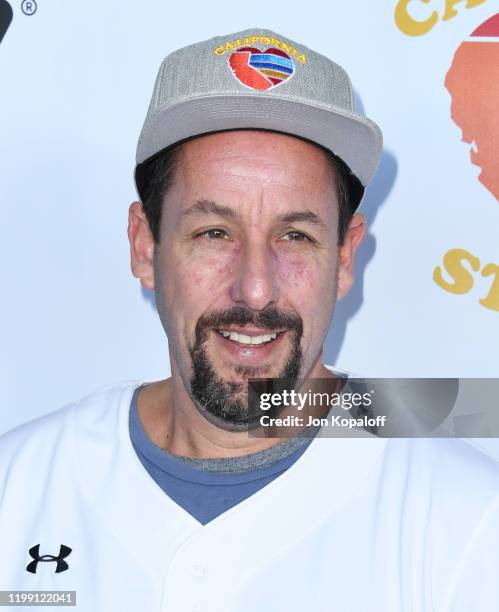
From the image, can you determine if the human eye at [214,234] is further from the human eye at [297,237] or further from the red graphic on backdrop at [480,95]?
the red graphic on backdrop at [480,95]

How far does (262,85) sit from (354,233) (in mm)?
359

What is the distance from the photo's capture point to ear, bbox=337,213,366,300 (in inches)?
66.7

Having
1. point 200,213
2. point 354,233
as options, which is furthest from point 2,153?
point 354,233

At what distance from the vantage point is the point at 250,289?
147 centimetres

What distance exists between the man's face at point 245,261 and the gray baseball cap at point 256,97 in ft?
0.12

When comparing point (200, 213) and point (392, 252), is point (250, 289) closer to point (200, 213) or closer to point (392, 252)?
point (200, 213)

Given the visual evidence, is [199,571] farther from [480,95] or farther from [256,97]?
[480,95]

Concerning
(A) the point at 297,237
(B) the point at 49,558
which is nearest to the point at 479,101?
(A) the point at 297,237

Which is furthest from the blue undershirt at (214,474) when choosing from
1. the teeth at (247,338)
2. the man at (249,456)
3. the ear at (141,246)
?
the ear at (141,246)

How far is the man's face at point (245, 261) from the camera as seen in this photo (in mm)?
1506

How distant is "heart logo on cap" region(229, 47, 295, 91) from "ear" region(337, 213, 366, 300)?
32 cm

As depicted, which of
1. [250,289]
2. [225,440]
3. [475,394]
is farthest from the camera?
[475,394]

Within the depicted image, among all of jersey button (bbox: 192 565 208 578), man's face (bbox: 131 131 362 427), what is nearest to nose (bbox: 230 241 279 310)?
man's face (bbox: 131 131 362 427)

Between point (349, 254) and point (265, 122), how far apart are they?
0.32 m
